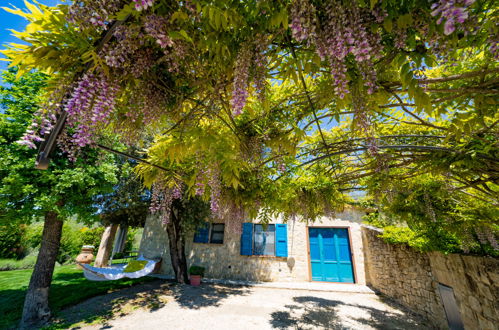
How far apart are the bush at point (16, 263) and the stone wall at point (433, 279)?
17.0 m

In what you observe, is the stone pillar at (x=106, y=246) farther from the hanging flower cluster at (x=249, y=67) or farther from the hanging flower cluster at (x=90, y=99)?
the hanging flower cluster at (x=249, y=67)

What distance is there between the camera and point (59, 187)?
174 inches

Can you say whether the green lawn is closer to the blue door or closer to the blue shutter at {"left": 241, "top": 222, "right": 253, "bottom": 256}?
the blue shutter at {"left": 241, "top": 222, "right": 253, "bottom": 256}

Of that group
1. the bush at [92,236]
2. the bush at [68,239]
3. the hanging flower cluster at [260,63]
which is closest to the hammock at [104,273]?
the bush at [68,239]

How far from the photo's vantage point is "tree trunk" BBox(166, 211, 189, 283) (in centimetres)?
845

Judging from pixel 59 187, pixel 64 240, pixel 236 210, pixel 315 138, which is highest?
pixel 315 138

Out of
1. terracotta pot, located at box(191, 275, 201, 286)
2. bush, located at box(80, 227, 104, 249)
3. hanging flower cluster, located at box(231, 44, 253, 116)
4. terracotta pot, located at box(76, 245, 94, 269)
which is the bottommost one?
terracotta pot, located at box(191, 275, 201, 286)

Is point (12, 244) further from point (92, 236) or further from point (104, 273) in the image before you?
point (104, 273)

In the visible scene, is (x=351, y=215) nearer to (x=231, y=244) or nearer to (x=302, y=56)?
(x=231, y=244)

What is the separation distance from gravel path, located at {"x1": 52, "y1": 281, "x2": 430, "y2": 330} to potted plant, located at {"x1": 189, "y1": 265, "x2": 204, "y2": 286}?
65 centimetres

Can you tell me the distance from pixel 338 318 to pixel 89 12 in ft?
22.8

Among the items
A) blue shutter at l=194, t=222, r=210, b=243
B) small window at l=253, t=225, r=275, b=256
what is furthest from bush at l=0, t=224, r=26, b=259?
small window at l=253, t=225, r=275, b=256

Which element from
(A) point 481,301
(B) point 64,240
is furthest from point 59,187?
(B) point 64,240

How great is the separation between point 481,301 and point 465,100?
3.95 metres
